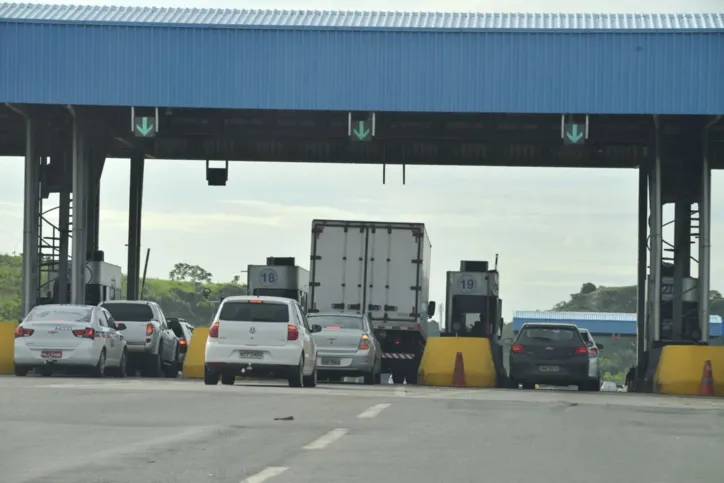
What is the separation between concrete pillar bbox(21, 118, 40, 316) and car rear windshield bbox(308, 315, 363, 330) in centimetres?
847

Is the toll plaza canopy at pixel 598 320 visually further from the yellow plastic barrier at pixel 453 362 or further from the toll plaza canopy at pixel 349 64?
the yellow plastic barrier at pixel 453 362

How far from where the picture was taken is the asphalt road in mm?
10898

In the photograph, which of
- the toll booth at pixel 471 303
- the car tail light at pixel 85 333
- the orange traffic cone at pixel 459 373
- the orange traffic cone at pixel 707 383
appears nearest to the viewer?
the car tail light at pixel 85 333

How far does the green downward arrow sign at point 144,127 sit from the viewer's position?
3647 cm

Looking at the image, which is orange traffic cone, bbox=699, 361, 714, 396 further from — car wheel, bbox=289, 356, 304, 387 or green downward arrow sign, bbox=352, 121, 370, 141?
green downward arrow sign, bbox=352, 121, 370, 141

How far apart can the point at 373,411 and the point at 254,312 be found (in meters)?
8.85

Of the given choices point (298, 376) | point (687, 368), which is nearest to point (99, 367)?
point (298, 376)

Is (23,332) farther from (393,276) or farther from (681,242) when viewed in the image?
(681,242)

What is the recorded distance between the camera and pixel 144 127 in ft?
A: 120

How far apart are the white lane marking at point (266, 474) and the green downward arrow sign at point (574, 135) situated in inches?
1013

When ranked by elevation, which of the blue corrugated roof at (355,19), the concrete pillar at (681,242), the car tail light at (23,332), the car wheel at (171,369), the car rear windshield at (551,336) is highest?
the blue corrugated roof at (355,19)

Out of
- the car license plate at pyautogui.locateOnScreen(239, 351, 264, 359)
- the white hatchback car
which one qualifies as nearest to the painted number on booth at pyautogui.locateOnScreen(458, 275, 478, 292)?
the white hatchback car

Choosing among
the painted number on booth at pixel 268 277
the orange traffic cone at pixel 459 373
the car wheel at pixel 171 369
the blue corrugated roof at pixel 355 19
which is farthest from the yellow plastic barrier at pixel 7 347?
the painted number on booth at pixel 268 277

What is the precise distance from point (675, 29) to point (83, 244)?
1472 cm
